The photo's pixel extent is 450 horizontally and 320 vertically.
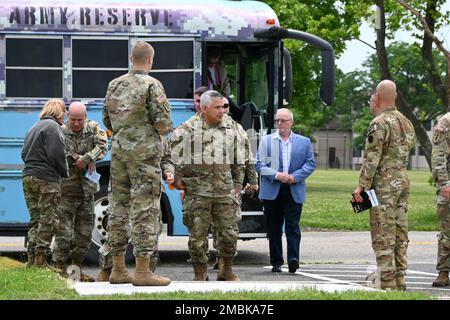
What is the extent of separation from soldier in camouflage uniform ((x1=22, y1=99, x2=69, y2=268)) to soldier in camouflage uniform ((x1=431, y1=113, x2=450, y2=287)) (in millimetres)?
3975

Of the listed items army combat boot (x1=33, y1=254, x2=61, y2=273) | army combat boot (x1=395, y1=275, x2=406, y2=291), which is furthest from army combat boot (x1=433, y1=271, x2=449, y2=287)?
army combat boot (x1=33, y1=254, x2=61, y2=273)

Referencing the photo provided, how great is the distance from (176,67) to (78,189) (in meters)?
2.72

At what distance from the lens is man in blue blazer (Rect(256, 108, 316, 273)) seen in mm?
Answer: 13609

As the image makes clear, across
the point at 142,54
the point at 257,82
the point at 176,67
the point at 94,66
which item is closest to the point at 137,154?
the point at 142,54

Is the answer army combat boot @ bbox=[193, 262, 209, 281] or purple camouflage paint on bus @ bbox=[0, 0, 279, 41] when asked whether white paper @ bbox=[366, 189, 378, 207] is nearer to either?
army combat boot @ bbox=[193, 262, 209, 281]

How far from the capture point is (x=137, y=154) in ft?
31.4

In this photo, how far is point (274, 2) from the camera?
4125cm

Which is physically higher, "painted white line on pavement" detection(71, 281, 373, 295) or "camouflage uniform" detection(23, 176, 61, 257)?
"camouflage uniform" detection(23, 176, 61, 257)

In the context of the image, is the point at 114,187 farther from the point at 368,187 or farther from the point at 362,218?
the point at 362,218

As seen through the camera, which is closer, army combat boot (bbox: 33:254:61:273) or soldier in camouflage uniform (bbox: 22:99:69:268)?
soldier in camouflage uniform (bbox: 22:99:69:268)

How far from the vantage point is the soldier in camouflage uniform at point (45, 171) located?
11.7 meters

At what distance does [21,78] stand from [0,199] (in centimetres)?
155

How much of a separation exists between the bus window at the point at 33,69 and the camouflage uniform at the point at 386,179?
493 cm
